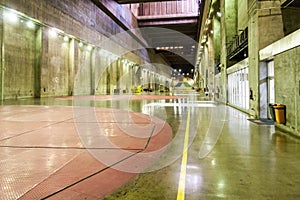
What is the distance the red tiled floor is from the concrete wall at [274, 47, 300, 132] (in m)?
3.73

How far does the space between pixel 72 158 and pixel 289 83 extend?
6.63 meters

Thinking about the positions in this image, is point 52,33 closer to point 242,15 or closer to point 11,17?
point 11,17

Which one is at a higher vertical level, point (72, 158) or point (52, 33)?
point (52, 33)

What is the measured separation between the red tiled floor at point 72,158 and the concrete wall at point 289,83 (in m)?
3.73

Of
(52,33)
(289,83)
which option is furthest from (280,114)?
(52,33)

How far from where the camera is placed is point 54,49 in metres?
26.9

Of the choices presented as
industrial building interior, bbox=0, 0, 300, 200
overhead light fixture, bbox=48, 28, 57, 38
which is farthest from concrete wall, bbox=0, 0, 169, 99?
industrial building interior, bbox=0, 0, 300, 200

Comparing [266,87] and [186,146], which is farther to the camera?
[266,87]

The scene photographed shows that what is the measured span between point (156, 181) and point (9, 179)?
213 centimetres

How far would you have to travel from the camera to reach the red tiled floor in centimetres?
332

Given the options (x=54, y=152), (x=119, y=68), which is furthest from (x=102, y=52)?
(x=54, y=152)

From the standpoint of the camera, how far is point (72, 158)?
15.4 feet

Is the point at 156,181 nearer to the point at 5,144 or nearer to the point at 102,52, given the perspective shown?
the point at 5,144

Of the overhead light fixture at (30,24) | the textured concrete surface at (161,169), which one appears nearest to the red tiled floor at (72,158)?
the textured concrete surface at (161,169)
